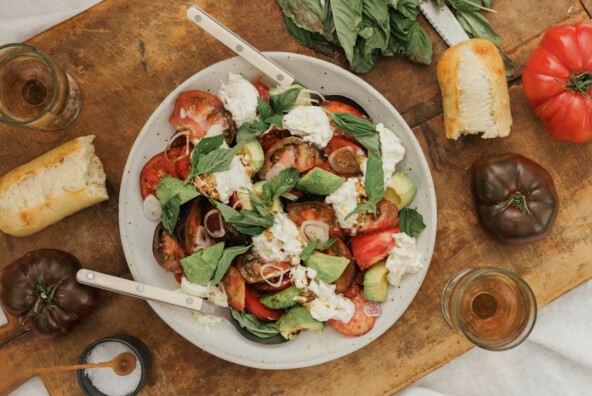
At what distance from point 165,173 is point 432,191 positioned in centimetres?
131

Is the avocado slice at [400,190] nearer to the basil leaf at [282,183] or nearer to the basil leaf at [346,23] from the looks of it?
the basil leaf at [282,183]

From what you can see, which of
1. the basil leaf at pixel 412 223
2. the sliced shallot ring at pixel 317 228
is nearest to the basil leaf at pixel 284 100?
the sliced shallot ring at pixel 317 228

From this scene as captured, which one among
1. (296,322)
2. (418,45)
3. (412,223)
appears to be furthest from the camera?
(418,45)

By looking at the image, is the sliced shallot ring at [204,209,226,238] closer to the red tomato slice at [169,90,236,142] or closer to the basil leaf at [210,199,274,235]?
the basil leaf at [210,199,274,235]

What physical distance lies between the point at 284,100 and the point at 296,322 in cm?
106

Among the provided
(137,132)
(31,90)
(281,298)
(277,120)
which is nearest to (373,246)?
(281,298)

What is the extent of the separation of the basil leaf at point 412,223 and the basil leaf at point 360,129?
1.14 ft

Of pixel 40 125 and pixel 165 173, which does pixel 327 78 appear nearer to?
pixel 165 173

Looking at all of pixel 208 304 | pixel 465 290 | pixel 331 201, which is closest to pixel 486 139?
pixel 465 290

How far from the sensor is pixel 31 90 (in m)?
2.68

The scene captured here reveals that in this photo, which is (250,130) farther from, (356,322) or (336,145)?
(356,322)

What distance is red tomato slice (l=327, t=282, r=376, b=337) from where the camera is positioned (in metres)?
2.49

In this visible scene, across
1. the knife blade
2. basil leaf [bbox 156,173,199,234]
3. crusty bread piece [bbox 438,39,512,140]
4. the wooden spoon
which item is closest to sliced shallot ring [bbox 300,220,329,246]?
basil leaf [bbox 156,173,199,234]

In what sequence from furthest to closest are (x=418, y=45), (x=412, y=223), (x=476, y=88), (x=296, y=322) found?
(x=418, y=45)
(x=476, y=88)
(x=412, y=223)
(x=296, y=322)
